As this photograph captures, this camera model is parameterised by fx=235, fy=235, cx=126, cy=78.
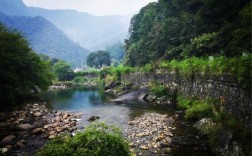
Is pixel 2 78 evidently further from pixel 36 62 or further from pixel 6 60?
pixel 36 62

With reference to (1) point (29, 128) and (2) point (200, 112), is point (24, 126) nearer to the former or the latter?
(1) point (29, 128)

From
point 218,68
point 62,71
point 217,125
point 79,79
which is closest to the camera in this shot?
point 217,125

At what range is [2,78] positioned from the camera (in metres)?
24.2

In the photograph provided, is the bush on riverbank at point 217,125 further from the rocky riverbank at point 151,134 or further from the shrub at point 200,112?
the rocky riverbank at point 151,134

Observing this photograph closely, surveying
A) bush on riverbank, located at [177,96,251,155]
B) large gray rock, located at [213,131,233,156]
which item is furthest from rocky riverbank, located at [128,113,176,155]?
large gray rock, located at [213,131,233,156]

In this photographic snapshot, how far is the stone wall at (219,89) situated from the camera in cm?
1303

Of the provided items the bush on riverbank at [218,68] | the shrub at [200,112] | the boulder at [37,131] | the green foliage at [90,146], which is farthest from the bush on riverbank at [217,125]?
the boulder at [37,131]

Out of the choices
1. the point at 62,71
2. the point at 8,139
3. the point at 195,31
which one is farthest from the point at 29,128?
the point at 62,71

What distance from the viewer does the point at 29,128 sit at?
17.8 m

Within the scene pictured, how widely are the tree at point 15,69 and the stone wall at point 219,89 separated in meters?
17.7

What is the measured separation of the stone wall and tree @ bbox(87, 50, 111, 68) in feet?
277

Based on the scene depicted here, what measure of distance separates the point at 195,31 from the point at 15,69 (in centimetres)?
2622

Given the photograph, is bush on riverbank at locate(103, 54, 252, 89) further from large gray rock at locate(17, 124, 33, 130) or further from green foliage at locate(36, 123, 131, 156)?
large gray rock at locate(17, 124, 33, 130)

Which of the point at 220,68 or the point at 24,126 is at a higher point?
the point at 220,68
